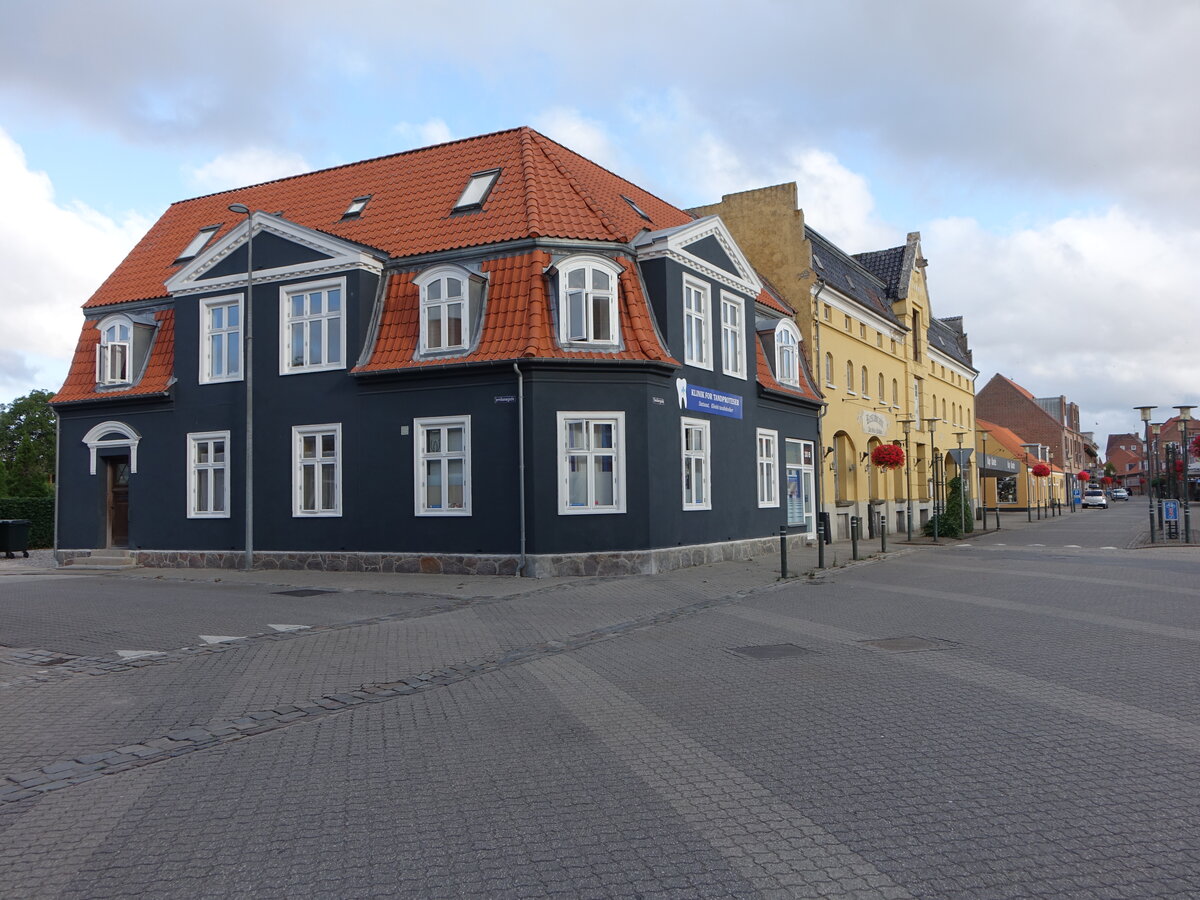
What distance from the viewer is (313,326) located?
2128cm

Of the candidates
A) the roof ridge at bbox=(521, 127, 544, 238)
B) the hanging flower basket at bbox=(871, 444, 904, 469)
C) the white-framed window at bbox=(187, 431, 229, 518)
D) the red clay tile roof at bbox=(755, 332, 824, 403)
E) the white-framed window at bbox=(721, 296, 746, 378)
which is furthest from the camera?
the hanging flower basket at bbox=(871, 444, 904, 469)

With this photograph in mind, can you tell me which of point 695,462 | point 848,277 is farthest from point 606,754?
point 848,277

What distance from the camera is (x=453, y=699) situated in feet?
26.3

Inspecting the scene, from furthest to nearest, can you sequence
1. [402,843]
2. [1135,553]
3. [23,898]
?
[1135,553], [402,843], [23,898]

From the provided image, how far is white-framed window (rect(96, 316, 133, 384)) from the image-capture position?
77.7 ft

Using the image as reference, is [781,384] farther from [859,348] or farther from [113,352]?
[113,352]

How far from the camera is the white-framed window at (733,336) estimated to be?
22.8 m

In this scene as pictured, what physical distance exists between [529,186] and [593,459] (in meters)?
6.51

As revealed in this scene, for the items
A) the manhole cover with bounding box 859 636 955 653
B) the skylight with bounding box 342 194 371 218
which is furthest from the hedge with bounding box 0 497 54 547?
the manhole cover with bounding box 859 636 955 653

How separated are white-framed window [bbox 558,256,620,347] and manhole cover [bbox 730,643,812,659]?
986cm

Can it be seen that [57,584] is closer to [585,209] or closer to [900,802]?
[585,209]

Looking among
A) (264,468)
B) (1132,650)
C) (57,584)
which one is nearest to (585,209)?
(264,468)

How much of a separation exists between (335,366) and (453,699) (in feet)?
46.6

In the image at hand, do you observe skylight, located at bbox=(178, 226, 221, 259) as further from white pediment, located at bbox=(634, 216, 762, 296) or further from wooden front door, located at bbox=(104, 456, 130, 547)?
white pediment, located at bbox=(634, 216, 762, 296)
